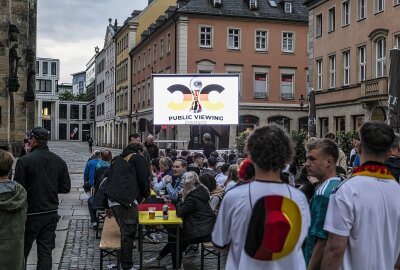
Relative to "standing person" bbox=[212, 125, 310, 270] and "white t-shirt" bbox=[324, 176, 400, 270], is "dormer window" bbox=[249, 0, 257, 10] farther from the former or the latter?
"standing person" bbox=[212, 125, 310, 270]

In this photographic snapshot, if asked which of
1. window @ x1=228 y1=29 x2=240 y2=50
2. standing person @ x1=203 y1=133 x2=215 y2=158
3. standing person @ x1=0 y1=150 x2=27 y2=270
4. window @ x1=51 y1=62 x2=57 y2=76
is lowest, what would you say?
standing person @ x1=0 y1=150 x2=27 y2=270

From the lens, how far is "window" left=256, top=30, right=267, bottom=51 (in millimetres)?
47906

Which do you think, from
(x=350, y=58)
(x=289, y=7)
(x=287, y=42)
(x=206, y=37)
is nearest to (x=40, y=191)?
(x=350, y=58)

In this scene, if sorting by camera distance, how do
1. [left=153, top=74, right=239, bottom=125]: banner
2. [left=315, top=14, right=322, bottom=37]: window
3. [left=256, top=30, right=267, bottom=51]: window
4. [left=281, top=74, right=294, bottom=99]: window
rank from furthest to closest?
1. [left=281, top=74, right=294, bottom=99]: window
2. [left=256, top=30, right=267, bottom=51]: window
3. [left=315, top=14, right=322, bottom=37]: window
4. [left=153, top=74, right=239, bottom=125]: banner

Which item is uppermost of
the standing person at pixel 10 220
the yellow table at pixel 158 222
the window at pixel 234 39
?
the window at pixel 234 39

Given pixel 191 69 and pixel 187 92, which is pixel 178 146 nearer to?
pixel 191 69

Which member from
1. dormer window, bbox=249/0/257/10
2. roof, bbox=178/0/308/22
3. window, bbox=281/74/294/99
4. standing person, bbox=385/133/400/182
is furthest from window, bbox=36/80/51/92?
standing person, bbox=385/133/400/182

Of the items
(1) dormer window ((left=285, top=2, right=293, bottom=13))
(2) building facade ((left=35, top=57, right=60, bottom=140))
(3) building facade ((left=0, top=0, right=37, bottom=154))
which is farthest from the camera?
(2) building facade ((left=35, top=57, right=60, bottom=140))

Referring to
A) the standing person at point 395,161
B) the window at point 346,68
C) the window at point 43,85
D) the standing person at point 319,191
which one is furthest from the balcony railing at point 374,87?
the window at point 43,85

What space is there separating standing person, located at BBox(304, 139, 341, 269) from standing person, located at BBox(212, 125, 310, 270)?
0.39m

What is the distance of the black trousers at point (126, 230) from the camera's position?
26.0 feet

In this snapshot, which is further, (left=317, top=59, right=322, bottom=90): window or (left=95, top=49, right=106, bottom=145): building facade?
(left=95, top=49, right=106, bottom=145): building facade

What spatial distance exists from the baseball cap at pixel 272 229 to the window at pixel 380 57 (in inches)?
1070

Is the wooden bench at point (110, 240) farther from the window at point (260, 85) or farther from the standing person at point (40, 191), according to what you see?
the window at point (260, 85)
